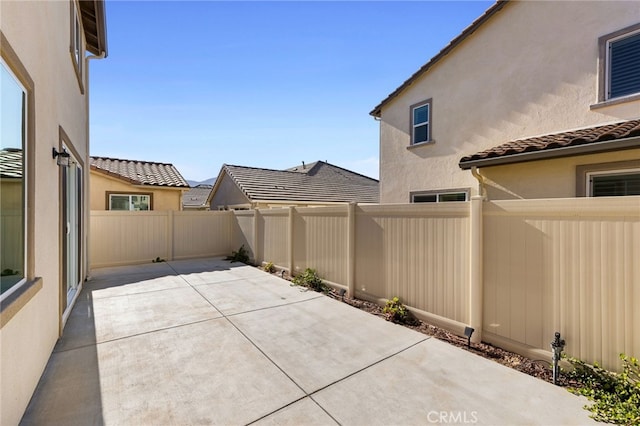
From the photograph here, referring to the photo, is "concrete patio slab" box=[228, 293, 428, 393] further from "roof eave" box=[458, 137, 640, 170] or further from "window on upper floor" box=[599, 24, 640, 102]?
"window on upper floor" box=[599, 24, 640, 102]

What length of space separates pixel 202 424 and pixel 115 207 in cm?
1196

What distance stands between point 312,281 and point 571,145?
573cm

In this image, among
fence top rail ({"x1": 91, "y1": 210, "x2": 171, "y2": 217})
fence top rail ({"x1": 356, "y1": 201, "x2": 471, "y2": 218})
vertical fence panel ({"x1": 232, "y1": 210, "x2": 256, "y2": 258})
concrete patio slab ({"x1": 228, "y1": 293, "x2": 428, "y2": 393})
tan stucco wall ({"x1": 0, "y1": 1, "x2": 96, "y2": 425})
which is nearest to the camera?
tan stucco wall ({"x1": 0, "y1": 1, "x2": 96, "y2": 425})

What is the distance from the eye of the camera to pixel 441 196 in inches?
327

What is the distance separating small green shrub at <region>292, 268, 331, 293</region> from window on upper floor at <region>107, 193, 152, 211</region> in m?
8.65

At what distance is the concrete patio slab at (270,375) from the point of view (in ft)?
8.61

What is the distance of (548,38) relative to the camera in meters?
6.55

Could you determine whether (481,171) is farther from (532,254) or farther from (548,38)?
(532,254)

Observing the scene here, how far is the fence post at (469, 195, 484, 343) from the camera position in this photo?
4035mm

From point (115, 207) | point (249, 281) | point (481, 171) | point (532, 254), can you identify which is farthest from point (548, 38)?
point (115, 207)

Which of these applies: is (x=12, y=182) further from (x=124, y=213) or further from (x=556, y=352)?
(x=124, y=213)

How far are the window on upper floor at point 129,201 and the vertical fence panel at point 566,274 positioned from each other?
1285 centimetres

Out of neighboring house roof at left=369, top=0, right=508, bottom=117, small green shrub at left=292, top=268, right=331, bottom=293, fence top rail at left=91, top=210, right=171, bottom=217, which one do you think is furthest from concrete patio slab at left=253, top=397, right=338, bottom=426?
fence top rail at left=91, top=210, right=171, bottom=217

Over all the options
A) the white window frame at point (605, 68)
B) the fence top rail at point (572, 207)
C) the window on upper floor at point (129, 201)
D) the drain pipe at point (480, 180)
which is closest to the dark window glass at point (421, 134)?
the drain pipe at point (480, 180)
